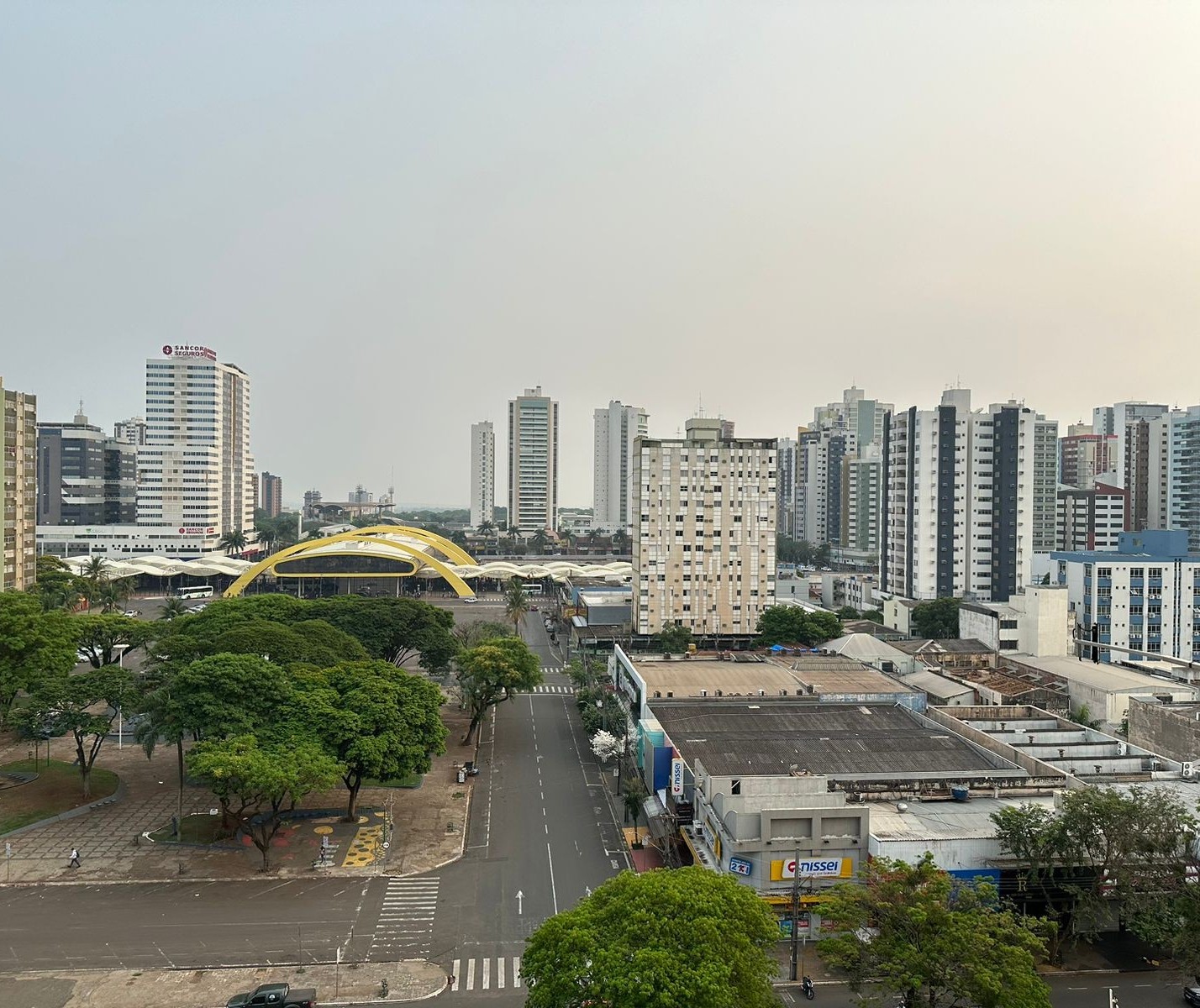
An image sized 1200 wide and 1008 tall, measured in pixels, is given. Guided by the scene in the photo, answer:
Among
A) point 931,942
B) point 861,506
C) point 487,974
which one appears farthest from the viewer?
point 861,506

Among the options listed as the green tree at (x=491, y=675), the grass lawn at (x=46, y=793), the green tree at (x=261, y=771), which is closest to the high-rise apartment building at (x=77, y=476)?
the grass lawn at (x=46, y=793)

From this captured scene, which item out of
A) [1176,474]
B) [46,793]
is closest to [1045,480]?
[1176,474]

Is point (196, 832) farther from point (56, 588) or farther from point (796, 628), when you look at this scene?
point (56, 588)

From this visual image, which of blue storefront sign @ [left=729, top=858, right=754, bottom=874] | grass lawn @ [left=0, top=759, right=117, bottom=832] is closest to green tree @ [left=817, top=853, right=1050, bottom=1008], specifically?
blue storefront sign @ [left=729, top=858, right=754, bottom=874]

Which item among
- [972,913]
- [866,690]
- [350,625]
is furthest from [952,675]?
[350,625]

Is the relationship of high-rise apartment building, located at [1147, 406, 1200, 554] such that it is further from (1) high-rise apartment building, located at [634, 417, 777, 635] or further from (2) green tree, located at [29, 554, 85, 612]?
(2) green tree, located at [29, 554, 85, 612]

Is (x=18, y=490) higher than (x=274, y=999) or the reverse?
higher
